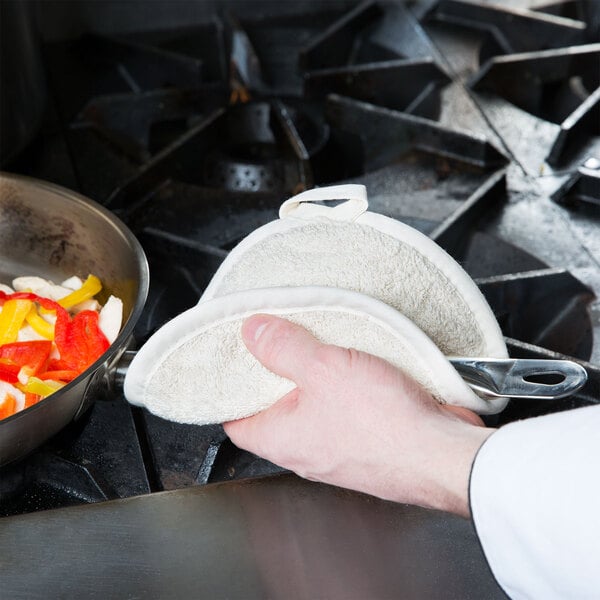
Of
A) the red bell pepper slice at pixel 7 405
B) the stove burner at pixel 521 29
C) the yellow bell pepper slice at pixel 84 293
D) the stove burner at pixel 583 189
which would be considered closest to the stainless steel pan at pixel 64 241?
the yellow bell pepper slice at pixel 84 293

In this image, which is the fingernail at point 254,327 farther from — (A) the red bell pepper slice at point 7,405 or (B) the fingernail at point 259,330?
(A) the red bell pepper slice at point 7,405

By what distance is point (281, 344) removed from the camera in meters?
0.54

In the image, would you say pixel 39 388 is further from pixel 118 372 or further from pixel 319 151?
pixel 319 151

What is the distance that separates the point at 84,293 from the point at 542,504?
0.49 metres

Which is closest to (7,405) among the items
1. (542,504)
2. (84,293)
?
(84,293)

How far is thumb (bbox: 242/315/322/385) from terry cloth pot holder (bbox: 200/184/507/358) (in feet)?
0.15

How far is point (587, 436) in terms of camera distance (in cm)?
48

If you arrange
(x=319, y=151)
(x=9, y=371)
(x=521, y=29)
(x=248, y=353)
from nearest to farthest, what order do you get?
(x=248, y=353) < (x=9, y=371) < (x=319, y=151) < (x=521, y=29)

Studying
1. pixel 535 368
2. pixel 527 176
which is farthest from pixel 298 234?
pixel 527 176

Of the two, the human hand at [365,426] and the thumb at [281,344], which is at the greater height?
the thumb at [281,344]

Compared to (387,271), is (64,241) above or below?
below

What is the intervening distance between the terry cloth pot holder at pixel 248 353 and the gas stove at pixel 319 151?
0.25ft

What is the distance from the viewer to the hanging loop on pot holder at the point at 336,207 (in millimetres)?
581

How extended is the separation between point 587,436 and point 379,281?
6.9 inches
